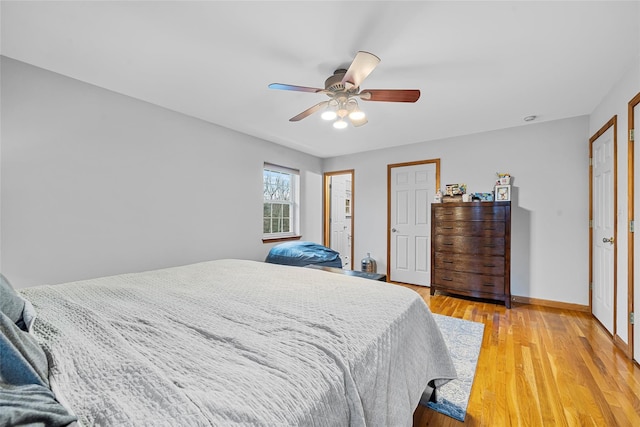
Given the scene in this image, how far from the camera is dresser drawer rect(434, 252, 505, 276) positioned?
3281mm

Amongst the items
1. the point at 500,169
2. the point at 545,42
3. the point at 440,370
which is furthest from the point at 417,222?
the point at 440,370

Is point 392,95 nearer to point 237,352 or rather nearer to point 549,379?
point 237,352

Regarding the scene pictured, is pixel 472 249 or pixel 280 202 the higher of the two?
pixel 280 202

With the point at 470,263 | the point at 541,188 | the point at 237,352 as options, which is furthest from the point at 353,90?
the point at 541,188

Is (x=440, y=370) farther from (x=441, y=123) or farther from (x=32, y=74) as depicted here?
(x=32, y=74)

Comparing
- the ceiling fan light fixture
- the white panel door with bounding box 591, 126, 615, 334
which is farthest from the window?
the white panel door with bounding box 591, 126, 615, 334

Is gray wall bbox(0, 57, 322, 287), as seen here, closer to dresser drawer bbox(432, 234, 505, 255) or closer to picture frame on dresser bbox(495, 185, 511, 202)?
dresser drawer bbox(432, 234, 505, 255)

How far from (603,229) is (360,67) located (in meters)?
3.02

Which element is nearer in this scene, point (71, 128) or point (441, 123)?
point (71, 128)

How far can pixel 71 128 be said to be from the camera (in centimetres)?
228

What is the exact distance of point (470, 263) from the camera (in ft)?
11.3

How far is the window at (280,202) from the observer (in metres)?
4.25

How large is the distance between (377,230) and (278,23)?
143 inches

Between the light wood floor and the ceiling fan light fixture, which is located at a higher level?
the ceiling fan light fixture
